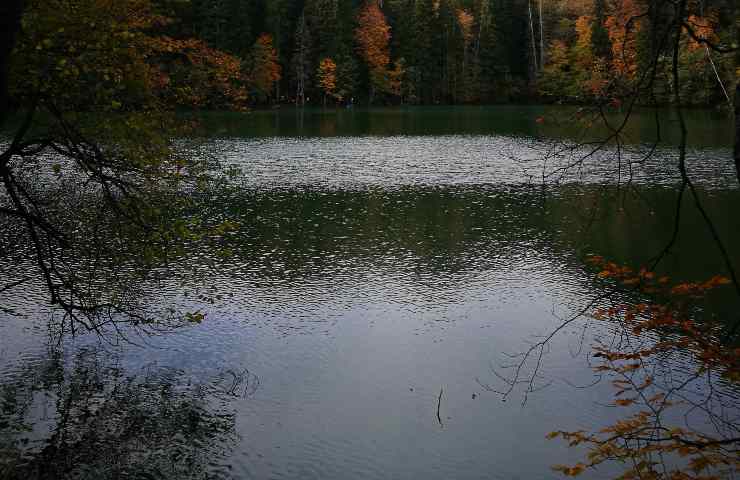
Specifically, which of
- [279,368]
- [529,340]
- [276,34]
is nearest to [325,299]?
[279,368]

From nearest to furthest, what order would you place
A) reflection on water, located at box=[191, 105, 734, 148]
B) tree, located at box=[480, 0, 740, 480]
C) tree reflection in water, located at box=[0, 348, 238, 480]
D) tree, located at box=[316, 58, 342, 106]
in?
tree, located at box=[480, 0, 740, 480] → tree reflection in water, located at box=[0, 348, 238, 480] → reflection on water, located at box=[191, 105, 734, 148] → tree, located at box=[316, 58, 342, 106]

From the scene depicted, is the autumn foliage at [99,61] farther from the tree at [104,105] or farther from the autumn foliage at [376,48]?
the autumn foliage at [376,48]

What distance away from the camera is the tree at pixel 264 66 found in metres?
61.5

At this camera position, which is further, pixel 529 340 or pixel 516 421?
pixel 529 340

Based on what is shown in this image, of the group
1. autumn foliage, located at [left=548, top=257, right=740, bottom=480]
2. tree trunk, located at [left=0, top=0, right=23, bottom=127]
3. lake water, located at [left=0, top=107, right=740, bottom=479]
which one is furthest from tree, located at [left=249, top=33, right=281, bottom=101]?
tree trunk, located at [left=0, top=0, right=23, bottom=127]

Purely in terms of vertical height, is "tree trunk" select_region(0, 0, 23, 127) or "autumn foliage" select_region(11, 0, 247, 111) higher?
"autumn foliage" select_region(11, 0, 247, 111)

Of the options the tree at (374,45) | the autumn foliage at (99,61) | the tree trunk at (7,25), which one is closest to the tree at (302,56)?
the tree at (374,45)

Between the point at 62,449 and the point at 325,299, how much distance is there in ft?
→ 20.5

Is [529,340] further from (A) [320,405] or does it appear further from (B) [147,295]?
(B) [147,295]

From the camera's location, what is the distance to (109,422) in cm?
891

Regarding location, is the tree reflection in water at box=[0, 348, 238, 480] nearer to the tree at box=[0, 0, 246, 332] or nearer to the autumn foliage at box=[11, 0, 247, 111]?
the tree at box=[0, 0, 246, 332]

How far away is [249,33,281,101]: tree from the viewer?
61.5m

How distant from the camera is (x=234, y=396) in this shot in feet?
32.3

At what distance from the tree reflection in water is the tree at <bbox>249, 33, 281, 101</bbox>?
5219cm
